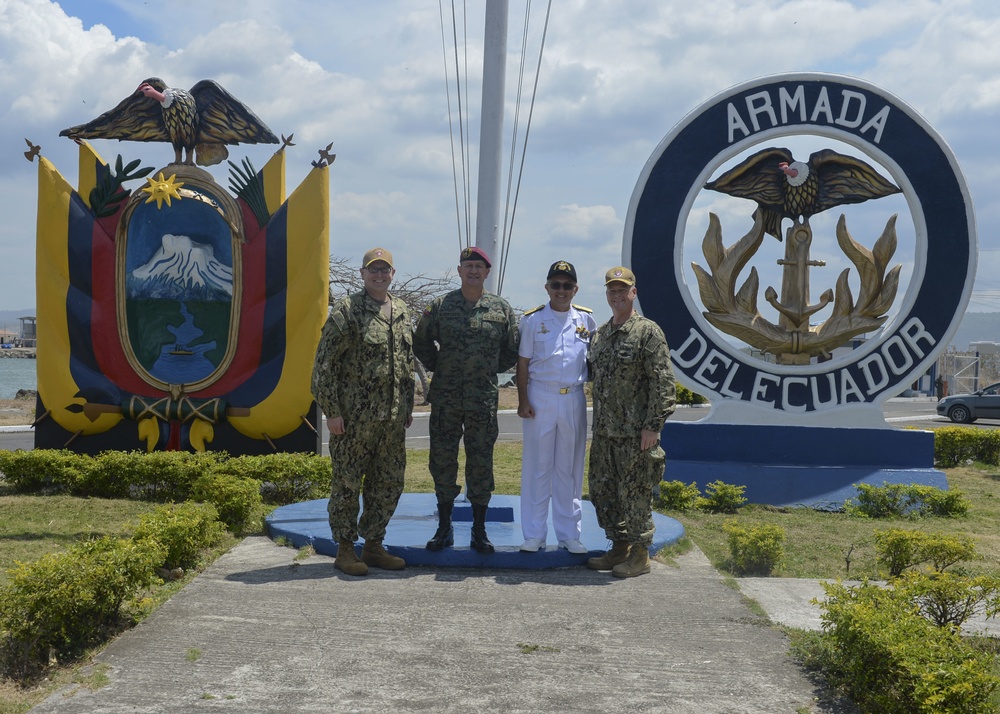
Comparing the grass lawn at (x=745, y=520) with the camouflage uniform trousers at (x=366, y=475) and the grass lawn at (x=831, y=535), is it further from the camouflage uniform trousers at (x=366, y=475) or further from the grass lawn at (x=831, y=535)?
the camouflage uniform trousers at (x=366, y=475)

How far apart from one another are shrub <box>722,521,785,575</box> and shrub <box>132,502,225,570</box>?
3.08m

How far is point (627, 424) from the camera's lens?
5238mm

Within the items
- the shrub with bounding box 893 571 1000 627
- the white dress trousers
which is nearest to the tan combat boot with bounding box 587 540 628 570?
the white dress trousers

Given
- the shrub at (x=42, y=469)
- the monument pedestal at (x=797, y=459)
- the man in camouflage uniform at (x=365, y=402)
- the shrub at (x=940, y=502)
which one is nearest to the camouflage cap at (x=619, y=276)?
Answer: the man in camouflage uniform at (x=365, y=402)

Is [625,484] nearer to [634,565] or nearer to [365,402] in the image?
[634,565]

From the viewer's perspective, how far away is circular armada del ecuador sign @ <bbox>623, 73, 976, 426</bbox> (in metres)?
8.81

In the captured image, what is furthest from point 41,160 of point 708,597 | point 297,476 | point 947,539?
point 947,539

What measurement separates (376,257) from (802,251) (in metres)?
5.22

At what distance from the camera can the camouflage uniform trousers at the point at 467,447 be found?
5340 mm

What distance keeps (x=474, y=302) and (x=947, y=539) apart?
2.87 meters

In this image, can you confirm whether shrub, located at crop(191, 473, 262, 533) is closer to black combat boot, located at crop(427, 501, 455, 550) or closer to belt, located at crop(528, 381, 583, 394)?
black combat boot, located at crop(427, 501, 455, 550)

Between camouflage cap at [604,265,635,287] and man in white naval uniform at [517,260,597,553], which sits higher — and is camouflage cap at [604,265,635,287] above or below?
above

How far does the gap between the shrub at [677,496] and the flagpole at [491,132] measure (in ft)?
8.59

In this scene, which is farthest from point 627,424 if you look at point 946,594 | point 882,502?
point 882,502
